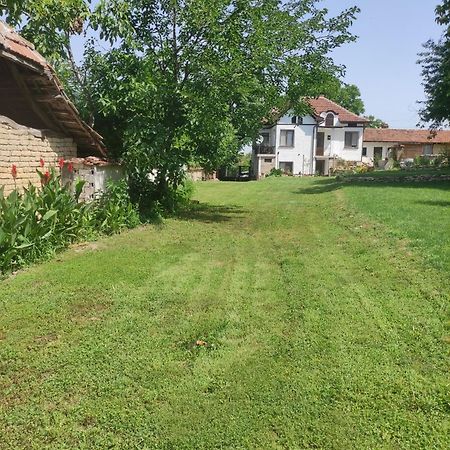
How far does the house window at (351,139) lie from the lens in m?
49.2

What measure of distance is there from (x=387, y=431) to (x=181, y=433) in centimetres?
135

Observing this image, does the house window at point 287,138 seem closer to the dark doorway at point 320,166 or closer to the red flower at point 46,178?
the dark doorway at point 320,166

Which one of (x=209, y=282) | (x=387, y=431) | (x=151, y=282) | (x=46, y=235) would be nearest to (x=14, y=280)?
(x=46, y=235)

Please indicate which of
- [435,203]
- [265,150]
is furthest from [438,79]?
[265,150]

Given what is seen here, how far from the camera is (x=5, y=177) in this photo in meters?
8.47

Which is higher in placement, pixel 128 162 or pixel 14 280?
pixel 128 162

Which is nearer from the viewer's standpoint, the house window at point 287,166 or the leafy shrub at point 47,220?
the leafy shrub at point 47,220

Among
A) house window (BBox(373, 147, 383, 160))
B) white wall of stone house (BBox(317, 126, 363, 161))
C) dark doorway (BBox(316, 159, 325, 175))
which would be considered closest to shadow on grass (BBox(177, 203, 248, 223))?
dark doorway (BBox(316, 159, 325, 175))

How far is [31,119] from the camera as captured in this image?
395 inches

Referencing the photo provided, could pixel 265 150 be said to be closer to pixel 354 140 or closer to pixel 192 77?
pixel 354 140

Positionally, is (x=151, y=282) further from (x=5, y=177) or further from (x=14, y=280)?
(x=5, y=177)

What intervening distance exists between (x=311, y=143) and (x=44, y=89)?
40.7 metres

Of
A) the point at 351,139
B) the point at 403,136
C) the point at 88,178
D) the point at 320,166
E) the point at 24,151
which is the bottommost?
the point at 320,166

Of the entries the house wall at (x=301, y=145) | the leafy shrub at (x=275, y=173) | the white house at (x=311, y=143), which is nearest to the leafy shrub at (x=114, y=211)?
the leafy shrub at (x=275, y=173)
